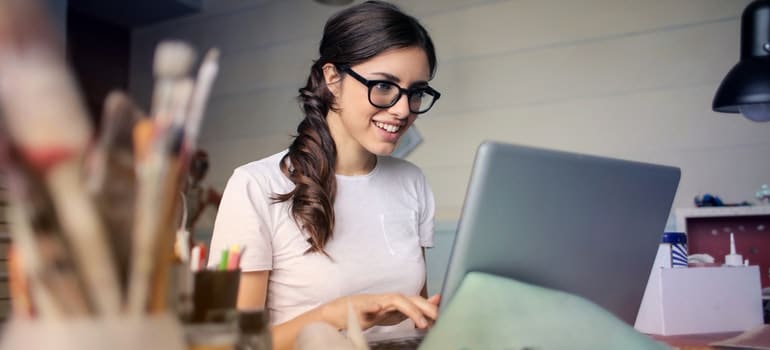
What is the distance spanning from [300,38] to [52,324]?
10.1 ft

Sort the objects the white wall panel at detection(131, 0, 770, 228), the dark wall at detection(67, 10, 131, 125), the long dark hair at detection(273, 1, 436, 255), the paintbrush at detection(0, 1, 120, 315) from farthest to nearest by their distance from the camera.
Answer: the dark wall at detection(67, 10, 131, 125) → the white wall panel at detection(131, 0, 770, 228) → the long dark hair at detection(273, 1, 436, 255) → the paintbrush at detection(0, 1, 120, 315)

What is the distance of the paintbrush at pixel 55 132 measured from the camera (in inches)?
13.5

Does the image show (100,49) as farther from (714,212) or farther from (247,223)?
(714,212)

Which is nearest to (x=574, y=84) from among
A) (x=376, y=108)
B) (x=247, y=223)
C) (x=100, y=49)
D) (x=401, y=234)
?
(x=401, y=234)

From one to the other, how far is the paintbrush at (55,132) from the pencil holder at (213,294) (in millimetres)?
176

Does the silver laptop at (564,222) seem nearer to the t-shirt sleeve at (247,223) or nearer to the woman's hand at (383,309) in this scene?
the woman's hand at (383,309)

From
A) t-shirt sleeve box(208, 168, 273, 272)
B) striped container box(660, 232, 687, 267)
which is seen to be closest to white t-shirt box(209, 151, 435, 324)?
t-shirt sleeve box(208, 168, 273, 272)

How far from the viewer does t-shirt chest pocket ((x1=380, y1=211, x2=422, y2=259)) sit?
1.49 m

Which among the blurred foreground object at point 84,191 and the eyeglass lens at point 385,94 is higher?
the eyeglass lens at point 385,94

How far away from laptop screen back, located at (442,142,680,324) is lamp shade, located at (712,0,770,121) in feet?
2.89

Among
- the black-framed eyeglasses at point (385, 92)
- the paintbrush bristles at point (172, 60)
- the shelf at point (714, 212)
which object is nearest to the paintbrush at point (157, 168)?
the paintbrush bristles at point (172, 60)

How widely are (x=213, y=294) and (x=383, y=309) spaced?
395mm

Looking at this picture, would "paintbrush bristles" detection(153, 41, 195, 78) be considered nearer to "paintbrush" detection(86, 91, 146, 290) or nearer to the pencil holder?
"paintbrush" detection(86, 91, 146, 290)

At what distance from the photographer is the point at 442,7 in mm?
2947
